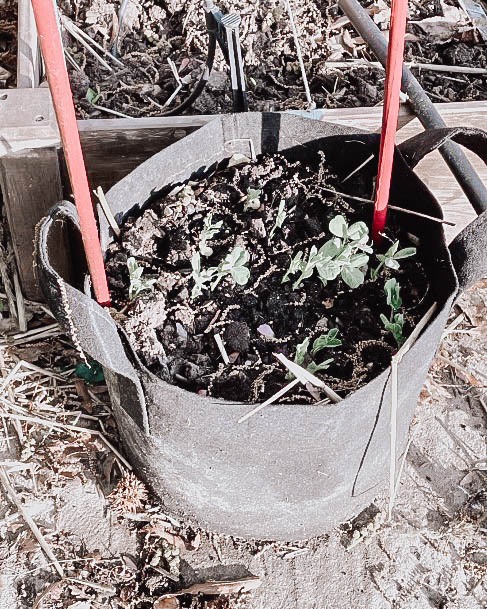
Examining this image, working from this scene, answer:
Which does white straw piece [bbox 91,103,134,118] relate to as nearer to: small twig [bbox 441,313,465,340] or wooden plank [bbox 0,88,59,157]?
wooden plank [bbox 0,88,59,157]

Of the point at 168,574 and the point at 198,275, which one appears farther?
the point at 168,574

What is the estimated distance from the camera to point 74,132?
1.00 metres

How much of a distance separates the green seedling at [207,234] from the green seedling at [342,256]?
0.51 ft

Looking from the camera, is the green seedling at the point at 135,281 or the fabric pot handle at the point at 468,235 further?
the green seedling at the point at 135,281

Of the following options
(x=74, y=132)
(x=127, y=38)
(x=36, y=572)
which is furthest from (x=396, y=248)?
(x=127, y=38)

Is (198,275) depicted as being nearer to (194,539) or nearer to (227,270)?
(227,270)

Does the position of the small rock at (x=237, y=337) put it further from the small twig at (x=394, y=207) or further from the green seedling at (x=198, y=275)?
the small twig at (x=394, y=207)

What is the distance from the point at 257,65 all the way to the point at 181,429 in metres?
1.07

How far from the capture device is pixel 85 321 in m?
1.13

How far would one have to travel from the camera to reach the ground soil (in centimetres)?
149

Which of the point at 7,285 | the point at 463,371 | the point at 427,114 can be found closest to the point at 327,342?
the point at 427,114

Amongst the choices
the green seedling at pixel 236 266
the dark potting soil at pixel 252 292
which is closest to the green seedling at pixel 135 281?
the dark potting soil at pixel 252 292

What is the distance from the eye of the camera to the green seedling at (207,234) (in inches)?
54.7

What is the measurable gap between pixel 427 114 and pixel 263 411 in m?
0.65
